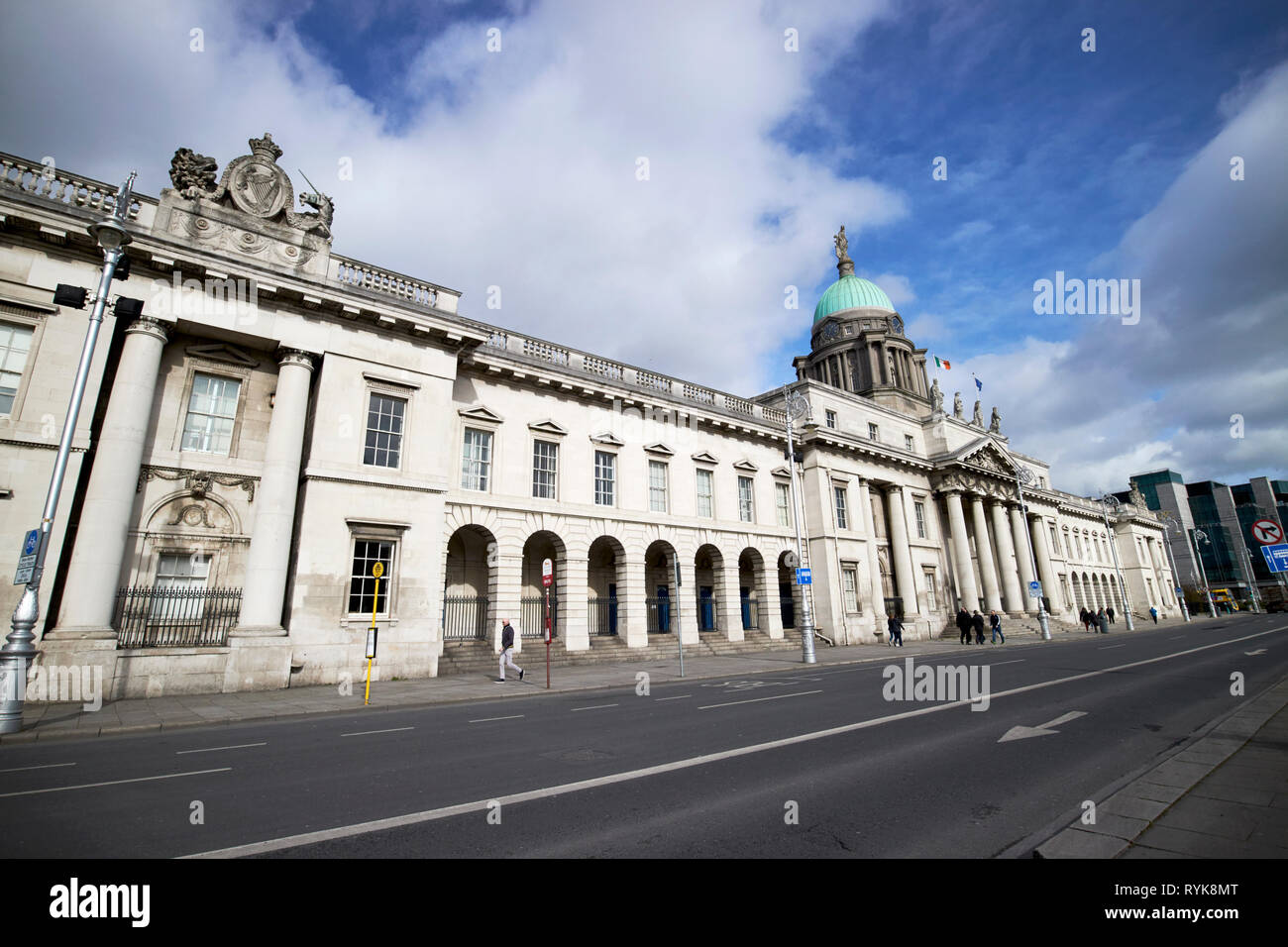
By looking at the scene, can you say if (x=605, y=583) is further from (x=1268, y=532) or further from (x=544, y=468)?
(x=1268, y=532)

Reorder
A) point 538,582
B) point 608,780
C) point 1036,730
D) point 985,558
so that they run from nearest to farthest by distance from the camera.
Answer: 1. point 608,780
2. point 1036,730
3. point 538,582
4. point 985,558

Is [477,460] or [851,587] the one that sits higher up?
[477,460]

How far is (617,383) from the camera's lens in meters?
25.5

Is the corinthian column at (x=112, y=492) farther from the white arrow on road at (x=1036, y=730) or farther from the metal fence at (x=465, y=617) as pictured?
the white arrow on road at (x=1036, y=730)

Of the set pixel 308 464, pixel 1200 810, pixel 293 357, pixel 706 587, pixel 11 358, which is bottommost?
pixel 1200 810

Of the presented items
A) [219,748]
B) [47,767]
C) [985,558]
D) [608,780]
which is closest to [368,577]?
[219,748]

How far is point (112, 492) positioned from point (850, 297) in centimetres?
5453

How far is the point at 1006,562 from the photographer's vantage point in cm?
4472

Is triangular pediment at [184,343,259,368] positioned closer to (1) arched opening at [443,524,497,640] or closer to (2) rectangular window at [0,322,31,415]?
(2) rectangular window at [0,322,31,415]

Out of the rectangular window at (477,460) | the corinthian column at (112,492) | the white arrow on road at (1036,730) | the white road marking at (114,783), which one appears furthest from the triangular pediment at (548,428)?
the white arrow on road at (1036,730)

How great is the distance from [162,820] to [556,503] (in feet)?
59.4

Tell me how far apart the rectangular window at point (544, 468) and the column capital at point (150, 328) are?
37.5 feet
